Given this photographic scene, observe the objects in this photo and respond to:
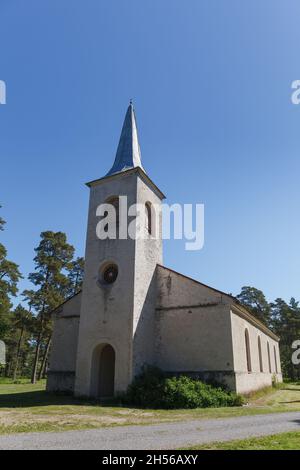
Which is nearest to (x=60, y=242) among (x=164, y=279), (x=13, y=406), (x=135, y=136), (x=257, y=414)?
(x=135, y=136)

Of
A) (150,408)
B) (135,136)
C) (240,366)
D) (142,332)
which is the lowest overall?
(150,408)

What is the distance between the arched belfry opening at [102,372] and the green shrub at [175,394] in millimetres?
2457

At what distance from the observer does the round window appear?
743 inches

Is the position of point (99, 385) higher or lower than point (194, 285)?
lower

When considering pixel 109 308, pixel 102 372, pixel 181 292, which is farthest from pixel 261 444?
pixel 102 372

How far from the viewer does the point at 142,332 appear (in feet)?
57.9

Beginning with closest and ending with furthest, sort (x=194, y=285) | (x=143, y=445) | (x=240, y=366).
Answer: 1. (x=143, y=445)
2. (x=240, y=366)
3. (x=194, y=285)

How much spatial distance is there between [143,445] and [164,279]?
13.2 m

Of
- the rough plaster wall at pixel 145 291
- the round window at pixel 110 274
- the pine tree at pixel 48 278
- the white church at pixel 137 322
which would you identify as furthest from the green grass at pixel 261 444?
the pine tree at pixel 48 278

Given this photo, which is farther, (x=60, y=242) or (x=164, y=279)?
(x=60, y=242)

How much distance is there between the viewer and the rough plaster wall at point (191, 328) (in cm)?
1700

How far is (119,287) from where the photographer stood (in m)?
17.9

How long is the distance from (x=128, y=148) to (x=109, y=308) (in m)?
10.9
